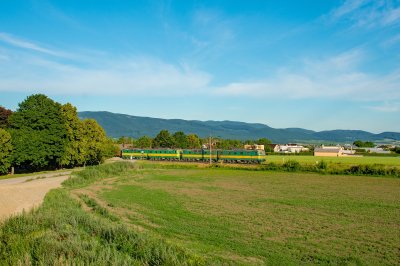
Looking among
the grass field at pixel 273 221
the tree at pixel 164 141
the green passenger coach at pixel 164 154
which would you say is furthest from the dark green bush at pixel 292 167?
the tree at pixel 164 141

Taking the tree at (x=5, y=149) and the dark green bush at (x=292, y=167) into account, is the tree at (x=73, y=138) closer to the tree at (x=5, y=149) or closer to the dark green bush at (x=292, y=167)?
the tree at (x=5, y=149)

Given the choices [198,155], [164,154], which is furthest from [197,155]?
[164,154]

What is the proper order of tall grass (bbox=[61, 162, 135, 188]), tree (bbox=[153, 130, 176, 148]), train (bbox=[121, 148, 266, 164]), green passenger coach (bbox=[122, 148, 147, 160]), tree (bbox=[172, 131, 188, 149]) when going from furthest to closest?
tree (bbox=[172, 131, 188, 149]), tree (bbox=[153, 130, 176, 148]), green passenger coach (bbox=[122, 148, 147, 160]), train (bbox=[121, 148, 266, 164]), tall grass (bbox=[61, 162, 135, 188])

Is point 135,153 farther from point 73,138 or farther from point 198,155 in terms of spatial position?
point 73,138

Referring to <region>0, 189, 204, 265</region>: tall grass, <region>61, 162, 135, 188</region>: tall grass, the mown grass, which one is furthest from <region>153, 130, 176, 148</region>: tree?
<region>0, 189, 204, 265</region>: tall grass

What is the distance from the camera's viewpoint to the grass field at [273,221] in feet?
28.0

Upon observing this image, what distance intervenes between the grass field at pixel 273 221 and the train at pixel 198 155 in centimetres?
2481

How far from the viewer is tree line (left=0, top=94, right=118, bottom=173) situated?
96.8 ft

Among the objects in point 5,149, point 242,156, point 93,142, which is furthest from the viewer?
point 242,156

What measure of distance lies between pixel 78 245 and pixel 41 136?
29.9 meters

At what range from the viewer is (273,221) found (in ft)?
40.4

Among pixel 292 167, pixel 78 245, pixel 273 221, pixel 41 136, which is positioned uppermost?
pixel 41 136

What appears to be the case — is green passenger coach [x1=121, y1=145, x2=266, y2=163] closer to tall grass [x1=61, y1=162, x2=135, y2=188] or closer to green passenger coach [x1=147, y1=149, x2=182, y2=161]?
green passenger coach [x1=147, y1=149, x2=182, y2=161]

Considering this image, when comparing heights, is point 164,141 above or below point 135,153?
above
